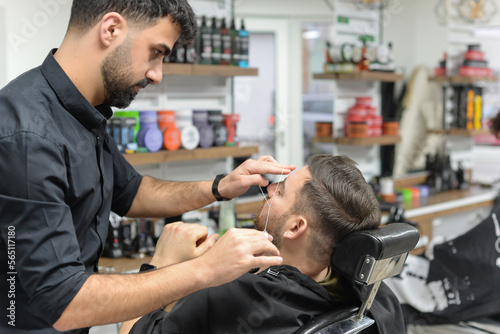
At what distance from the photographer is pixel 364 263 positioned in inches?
53.6

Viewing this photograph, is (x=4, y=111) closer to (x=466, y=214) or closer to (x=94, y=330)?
(x=94, y=330)

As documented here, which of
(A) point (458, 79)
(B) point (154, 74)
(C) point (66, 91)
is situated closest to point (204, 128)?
(B) point (154, 74)

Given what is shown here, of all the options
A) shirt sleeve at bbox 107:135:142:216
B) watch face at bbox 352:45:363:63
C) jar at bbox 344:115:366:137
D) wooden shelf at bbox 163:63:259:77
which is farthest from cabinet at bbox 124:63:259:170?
jar at bbox 344:115:366:137

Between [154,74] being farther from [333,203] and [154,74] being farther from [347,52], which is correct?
[347,52]

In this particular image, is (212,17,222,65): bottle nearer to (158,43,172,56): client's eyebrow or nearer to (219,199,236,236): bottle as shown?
(219,199,236,236): bottle

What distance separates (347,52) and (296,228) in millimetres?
2701

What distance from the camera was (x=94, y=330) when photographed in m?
2.51

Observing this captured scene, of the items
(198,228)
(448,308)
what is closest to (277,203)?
(198,228)

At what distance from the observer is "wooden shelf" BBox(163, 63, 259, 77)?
301 cm

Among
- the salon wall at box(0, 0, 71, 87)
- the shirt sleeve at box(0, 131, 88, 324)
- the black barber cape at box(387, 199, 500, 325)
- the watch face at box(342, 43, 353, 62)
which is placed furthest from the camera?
the watch face at box(342, 43, 353, 62)

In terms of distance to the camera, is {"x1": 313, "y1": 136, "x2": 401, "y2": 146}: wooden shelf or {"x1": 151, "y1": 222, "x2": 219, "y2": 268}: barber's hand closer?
{"x1": 151, "y1": 222, "x2": 219, "y2": 268}: barber's hand

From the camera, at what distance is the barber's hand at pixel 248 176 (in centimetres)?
175

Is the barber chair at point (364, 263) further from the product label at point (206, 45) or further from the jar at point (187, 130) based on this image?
the product label at point (206, 45)

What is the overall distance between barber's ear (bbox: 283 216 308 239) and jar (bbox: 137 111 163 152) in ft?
4.96
